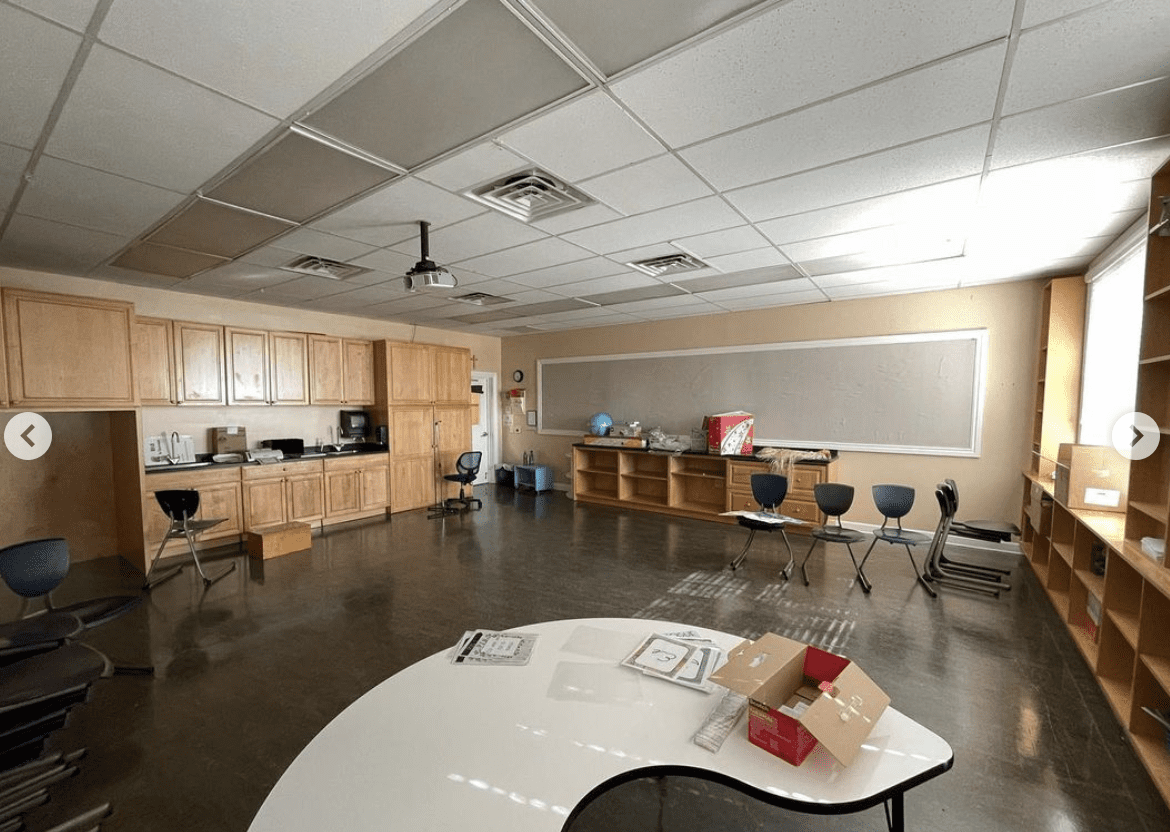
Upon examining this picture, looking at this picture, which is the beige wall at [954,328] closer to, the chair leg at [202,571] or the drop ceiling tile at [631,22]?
the drop ceiling tile at [631,22]

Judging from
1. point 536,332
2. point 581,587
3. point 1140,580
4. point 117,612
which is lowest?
point 581,587

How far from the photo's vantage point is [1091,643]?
2.97 m

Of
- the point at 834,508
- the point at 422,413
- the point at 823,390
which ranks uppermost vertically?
the point at 823,390

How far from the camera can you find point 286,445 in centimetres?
594

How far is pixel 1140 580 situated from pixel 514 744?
3474mm

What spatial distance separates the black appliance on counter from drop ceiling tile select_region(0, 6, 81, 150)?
4300 millimetres

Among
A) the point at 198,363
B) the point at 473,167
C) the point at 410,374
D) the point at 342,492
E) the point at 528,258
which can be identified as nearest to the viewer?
the point at 473,167

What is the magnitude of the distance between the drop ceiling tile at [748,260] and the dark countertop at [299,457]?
16.4 ft

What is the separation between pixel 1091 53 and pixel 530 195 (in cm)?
248

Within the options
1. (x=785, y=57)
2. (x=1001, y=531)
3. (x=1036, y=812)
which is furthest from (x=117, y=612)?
(x=1001, y=531)

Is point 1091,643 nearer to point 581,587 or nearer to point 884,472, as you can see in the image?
point 884,472

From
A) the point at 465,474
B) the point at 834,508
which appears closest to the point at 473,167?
the point at 834,508

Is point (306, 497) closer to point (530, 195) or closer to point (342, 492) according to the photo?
point (342, 492)

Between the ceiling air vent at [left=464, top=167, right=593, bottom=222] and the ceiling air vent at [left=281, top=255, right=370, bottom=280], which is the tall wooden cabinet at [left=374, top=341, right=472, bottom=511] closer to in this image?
the ceiling air vent at [left=281, top=255, right=370, bottom=280]
